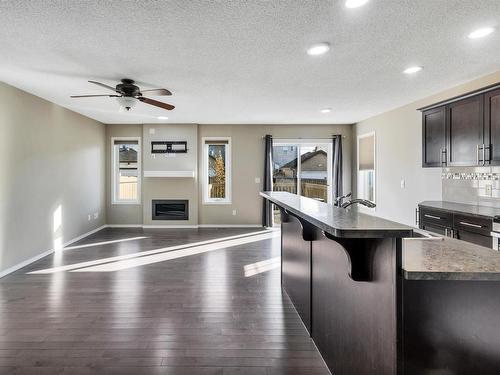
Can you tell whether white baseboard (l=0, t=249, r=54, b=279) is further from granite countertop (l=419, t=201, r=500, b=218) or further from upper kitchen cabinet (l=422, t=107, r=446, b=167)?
upper kitchen cabinet (l=422, t=107, r=446, b=167)

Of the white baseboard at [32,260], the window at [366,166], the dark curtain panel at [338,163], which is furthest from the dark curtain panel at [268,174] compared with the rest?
the white baseboard at [32,260]

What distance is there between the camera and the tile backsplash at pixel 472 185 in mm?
3875

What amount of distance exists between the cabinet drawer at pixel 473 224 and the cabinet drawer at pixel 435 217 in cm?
10

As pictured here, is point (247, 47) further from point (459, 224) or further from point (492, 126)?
point (459, 224)

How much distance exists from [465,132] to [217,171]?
17.8ft

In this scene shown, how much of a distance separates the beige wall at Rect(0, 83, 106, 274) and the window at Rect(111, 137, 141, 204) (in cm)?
80

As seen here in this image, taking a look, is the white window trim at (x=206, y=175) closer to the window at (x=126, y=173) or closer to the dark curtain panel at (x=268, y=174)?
the dark curtain panel at (x=268, y=174)

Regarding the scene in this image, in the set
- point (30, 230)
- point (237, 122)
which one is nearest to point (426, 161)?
point (237, 122)

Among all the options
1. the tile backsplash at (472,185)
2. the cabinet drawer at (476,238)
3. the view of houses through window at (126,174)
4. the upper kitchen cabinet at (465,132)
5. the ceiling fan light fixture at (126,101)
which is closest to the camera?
the cabinet drawer at (476,238)

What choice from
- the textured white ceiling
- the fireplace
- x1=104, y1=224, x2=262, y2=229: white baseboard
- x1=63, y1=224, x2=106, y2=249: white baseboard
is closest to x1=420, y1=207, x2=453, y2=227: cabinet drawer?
the textured white ceiling

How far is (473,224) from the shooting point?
340 cm

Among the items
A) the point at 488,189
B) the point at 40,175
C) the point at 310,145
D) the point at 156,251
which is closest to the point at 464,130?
the point at 488,189

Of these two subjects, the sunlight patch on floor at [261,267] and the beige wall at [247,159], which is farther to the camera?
the beige wall at [247,159]

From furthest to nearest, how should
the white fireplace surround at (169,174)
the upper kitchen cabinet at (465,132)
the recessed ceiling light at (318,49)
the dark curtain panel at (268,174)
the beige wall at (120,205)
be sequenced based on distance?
the beige wall at (120,205)
the dark curtain panel at (268,174)
the white fireplace surround at (169,174)
the upper kitchen cabinet at (465,132)
the recessed ceiling light at (318,49)
